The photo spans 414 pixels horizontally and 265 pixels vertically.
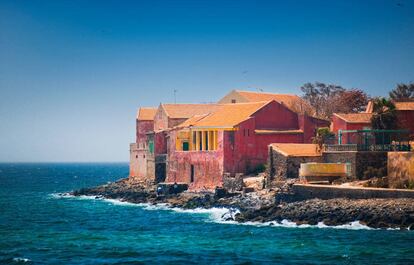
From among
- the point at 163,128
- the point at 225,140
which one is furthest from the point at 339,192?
the point at 163,128

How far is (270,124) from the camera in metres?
60.2

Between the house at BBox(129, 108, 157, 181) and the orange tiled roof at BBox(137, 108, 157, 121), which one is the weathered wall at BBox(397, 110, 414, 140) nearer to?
the house at BBox(129, 108, 157, 181)

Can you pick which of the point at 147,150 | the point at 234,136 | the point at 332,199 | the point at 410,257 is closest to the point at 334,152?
the point at 332,199

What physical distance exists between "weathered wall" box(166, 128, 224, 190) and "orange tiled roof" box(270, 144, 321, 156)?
6.71 m

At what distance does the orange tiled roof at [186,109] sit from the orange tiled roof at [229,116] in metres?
7.53

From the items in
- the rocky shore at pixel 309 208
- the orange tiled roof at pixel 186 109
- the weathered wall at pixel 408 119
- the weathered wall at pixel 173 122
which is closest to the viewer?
the rocky shore at pixel 309 208

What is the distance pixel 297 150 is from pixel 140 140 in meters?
31.7

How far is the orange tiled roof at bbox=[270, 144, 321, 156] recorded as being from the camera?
168 feet

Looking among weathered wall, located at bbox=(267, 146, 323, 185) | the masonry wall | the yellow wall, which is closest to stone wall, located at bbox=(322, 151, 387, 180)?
weathered wall, located at bbox=(267, 146, 323, 185)

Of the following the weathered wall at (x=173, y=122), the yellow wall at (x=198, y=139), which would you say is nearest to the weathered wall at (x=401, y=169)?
the yellow wall at (x=198, y=139)

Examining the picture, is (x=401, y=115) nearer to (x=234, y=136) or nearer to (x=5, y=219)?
(x=234, y=136)

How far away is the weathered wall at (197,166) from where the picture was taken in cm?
5803

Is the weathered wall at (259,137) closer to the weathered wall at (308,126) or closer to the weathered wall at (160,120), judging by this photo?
the weathered wall at (308,126)

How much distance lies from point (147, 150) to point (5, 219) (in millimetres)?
23577
